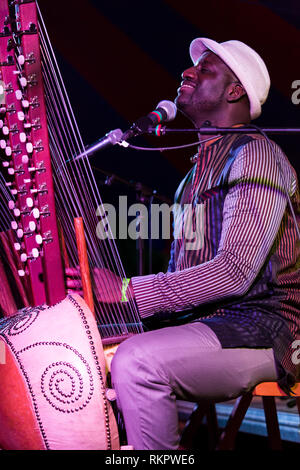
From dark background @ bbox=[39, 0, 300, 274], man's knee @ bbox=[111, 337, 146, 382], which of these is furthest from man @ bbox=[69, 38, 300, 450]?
dark background @ bbox=[39, 0, 300, 274]

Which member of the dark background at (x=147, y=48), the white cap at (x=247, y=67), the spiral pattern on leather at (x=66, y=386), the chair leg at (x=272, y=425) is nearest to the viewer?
the spiral pattern on leather at (x=66, y=386)

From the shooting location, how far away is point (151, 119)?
1591 millimetres

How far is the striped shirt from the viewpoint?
141 centimetres

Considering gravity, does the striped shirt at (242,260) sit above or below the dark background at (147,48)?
below

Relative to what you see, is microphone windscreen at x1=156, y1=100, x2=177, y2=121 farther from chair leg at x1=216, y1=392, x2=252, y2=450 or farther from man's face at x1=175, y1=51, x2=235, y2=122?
chair leg at x1=216, y1=392, x2=252, y2=450

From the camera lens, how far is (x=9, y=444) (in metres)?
1.22

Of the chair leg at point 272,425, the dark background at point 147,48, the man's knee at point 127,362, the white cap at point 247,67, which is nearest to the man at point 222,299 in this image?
the man's knee at point 127,362

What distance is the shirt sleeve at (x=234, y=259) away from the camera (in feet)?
4.62

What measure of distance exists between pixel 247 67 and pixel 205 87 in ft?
0.64

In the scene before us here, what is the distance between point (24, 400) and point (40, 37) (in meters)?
1.03

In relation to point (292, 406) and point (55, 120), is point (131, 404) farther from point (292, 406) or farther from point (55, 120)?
point (292, 406)

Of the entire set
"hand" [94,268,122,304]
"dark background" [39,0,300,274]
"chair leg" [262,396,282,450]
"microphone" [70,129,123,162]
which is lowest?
"chair leg" [262,396,282,450]

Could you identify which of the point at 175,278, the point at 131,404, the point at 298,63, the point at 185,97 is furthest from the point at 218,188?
the point at 298,63

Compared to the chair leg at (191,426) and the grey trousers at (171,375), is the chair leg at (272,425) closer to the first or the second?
the chair leg at (191,426)
